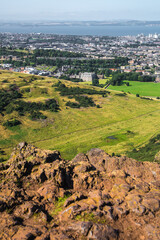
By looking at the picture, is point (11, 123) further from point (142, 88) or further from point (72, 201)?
point (142, 88)

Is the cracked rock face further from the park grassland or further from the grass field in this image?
the grass field

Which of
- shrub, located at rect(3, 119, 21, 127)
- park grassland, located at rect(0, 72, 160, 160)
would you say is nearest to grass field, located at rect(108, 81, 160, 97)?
park grassland, located at rect(0, 72, 160, 160)

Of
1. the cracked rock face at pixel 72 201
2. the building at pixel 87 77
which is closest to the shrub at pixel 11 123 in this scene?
the cracked rock face at pixel 72 201

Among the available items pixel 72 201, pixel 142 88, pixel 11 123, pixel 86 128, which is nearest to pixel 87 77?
pixel 142 88

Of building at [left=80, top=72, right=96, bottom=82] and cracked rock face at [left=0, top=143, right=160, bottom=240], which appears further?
building at [left=80, top=72, right=96, bottom=82]

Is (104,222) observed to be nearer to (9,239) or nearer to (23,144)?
(9,239)

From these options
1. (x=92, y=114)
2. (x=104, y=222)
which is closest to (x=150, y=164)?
(x=104, y=222)
